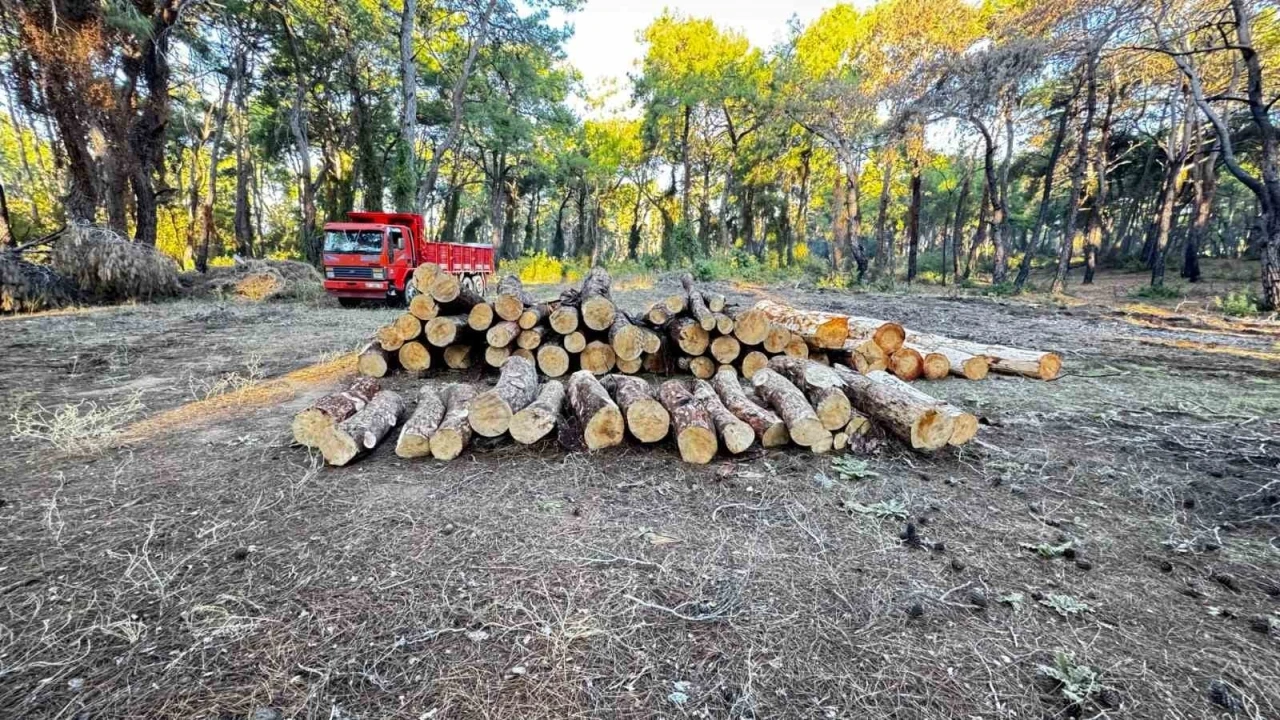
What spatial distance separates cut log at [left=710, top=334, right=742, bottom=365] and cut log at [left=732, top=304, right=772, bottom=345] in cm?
7

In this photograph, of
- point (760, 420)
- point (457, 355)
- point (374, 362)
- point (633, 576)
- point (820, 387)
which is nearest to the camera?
point (633, 576)

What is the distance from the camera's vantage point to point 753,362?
4.96m

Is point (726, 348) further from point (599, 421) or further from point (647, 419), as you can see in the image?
point (599, 421)

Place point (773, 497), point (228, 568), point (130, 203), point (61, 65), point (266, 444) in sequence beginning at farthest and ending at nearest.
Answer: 1. point (130, 203)
2. point (61, 65)
3. point (266, 444)
4. point (773, 497)
5. point (228, 568)

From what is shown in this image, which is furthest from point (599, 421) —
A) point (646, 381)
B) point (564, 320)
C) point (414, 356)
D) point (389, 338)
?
point (389, 338)

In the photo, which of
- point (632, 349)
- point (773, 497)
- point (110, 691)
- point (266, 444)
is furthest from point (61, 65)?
point (773, 497)

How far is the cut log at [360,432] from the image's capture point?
10.3 ft

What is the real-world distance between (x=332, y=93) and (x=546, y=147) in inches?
364

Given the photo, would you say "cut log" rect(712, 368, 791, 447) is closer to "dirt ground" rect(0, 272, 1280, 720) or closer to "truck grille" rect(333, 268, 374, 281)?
"dirt ground" rect(0, 272, 1280, 720)

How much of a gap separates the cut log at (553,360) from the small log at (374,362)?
1681mm

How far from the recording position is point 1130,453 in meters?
3.53

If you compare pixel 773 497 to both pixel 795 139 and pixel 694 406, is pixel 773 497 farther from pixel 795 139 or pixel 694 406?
pixel 795 139

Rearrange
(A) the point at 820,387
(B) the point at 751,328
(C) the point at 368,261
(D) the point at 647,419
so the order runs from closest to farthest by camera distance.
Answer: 1. (D) the point at 647,419
2. (A) the point at 820,387
3. (B) the point at 751,328
4. (C) the point at 368,261

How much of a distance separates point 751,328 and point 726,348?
1.01 feet
